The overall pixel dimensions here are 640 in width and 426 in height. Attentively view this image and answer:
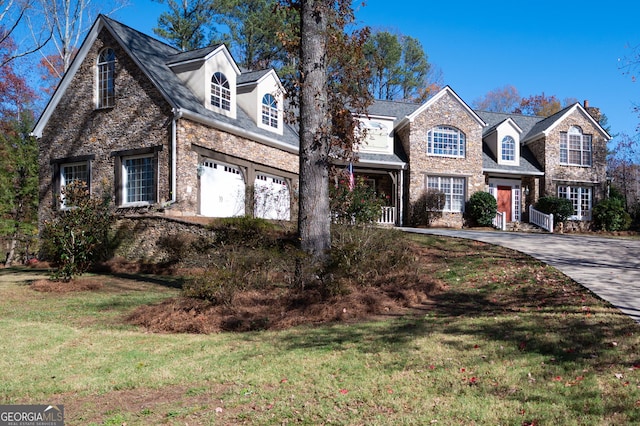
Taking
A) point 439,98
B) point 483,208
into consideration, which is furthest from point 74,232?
point 439,98

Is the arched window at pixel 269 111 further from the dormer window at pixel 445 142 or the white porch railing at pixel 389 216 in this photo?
the dormer window at pixel 445 142

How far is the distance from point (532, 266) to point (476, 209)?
49.9 ft

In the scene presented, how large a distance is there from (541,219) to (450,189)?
4815mm

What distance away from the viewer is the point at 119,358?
18.4ft

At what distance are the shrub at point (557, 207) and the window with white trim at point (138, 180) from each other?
19.6 m

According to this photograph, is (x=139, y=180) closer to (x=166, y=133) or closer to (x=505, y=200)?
(x=166, y=133)

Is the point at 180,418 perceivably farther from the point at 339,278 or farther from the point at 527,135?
the point at 527,135

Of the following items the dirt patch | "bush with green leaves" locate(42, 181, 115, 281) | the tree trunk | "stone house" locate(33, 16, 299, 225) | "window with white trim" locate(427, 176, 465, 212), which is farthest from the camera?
"window with white trim" locate(427, 176, 465, 212)

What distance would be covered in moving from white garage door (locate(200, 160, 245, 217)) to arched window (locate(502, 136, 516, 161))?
15.6m

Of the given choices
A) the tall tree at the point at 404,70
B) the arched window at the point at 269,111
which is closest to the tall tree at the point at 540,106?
the tall tree at the point at 404,70

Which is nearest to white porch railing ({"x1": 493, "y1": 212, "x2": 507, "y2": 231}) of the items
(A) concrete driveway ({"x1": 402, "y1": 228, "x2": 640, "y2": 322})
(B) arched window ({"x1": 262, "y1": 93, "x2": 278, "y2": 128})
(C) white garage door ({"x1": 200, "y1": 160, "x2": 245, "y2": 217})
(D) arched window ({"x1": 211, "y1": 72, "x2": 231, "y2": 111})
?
(A) concrete driveway ({"x1": 402, "y1": 228, "x2": 640, "y2": 322})

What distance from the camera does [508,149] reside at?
2716 cm

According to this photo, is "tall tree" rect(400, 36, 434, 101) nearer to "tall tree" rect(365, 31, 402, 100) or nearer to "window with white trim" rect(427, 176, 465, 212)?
"tall tree" rect(365, 31, 402, 100)

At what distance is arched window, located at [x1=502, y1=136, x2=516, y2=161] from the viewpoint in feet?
88.9
